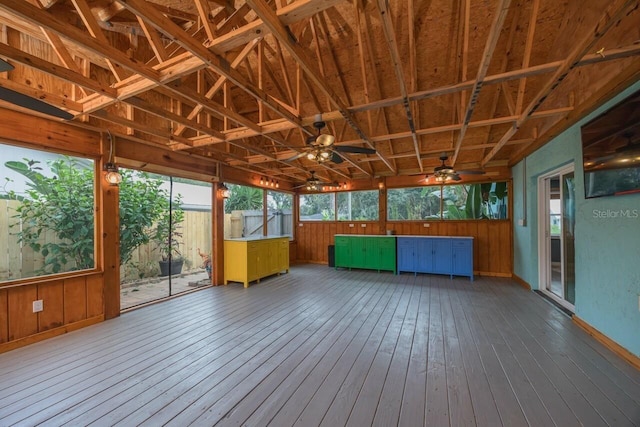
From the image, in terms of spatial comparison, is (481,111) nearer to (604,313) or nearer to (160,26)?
(604,313)

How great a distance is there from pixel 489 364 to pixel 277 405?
6.77ft

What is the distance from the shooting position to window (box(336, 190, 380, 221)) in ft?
25.8

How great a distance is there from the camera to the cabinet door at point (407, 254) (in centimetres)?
654

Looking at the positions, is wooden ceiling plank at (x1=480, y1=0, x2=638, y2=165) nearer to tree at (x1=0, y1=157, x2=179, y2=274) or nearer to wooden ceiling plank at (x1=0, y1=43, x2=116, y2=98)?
wooden ceiling plank at (x1=0, y1=43, x2=116, y2=98)

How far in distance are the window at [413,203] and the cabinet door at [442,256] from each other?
1030mm

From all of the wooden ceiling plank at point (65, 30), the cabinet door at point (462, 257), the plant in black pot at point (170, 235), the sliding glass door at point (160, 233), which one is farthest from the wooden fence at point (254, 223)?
the cabinet door at point (462, 257)

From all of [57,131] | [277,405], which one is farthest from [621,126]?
[57,131]

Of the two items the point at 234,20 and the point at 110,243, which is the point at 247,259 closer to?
the point at 110,243

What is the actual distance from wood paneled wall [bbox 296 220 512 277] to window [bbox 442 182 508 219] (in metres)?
0.21

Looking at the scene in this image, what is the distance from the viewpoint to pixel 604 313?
9.38 ft

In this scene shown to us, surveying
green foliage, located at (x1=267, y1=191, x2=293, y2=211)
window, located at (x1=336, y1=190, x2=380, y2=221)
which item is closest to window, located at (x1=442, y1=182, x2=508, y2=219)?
window, located at (x1=336, y1=190, x2=380, y2=221)

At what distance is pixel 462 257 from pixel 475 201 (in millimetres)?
1670

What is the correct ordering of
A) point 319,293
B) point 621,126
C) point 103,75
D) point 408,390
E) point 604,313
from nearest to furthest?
point 408,390 → point 621,126 → point 604,313 → point 103,75 → point 319,293

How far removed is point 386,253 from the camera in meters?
6.84
